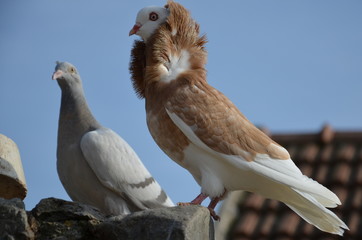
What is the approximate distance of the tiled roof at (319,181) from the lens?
588 centimetres

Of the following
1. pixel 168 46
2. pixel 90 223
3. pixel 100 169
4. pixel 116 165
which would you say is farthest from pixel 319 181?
pixel 90 223

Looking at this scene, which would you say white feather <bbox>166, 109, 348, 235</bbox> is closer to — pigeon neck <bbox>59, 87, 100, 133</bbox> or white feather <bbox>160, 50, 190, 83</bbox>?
white feather <bbox>160, 50, 190, 83</bbox>

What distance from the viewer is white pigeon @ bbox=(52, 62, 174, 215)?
379 centimetres

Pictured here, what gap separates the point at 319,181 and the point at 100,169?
3.24m

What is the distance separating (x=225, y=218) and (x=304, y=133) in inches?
70.3

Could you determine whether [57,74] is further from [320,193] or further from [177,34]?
[320,193]

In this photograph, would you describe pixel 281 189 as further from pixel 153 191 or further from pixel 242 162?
pixel 153 191

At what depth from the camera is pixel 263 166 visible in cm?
329

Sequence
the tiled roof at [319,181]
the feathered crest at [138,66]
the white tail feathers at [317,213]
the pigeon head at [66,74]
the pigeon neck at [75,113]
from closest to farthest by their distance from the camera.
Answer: the white tail feathers at [317,213] < the feathered crest at [138,66] < the pigeon neck at [75,113] < the pigeon head at [66,74] < the tiled roof at [319,181]

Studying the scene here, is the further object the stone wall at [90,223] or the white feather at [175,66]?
the white feather at [175,66]

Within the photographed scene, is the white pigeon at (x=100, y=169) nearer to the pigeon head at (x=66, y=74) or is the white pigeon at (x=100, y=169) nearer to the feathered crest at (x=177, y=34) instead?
the pigeon head at (x=66, y=74)

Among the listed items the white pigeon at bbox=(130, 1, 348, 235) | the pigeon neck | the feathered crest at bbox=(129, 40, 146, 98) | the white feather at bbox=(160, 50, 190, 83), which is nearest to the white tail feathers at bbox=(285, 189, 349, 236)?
the white pigeon at bbox=(130, 1, 348, 235)

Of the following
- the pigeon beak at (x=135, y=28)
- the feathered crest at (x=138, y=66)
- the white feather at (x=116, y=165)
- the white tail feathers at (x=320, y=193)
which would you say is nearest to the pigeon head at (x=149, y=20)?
the pigeon beak at (x=135, y=28)

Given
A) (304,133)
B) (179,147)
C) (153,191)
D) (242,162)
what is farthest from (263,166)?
(304,133)
